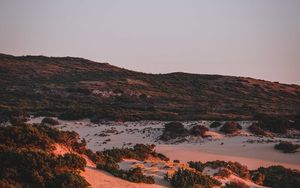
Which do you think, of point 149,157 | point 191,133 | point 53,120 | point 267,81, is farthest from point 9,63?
point 149,157

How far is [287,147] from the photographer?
90.4 feet

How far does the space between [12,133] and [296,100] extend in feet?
224

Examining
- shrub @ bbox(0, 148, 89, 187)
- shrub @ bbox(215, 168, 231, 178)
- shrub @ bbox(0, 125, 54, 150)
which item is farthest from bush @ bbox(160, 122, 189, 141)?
shrub @ bbox(0, 148, 89, 187)

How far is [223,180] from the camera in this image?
58.1 ft

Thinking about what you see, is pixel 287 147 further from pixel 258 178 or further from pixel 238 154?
pixel 258 178

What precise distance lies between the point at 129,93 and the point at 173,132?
3731 centimetres

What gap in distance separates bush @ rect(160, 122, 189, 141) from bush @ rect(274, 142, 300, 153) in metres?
7.84

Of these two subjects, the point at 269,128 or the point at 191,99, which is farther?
the point at 191,99

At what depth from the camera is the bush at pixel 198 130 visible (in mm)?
33369

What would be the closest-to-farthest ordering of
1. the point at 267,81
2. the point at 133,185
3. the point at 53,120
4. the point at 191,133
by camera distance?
the point at 133,185 → the point at 191,133 → the point at 53,120 → the point at 267,81

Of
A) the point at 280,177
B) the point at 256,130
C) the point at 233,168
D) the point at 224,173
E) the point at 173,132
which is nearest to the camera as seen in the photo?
the point at 224,173

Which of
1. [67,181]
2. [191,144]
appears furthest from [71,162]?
[191,144]

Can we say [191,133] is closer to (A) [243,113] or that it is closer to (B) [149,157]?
(B) [149,157]

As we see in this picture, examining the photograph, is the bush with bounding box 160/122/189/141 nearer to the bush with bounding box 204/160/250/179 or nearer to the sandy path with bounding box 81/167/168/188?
the bush with bounding box 204/160/250/179
